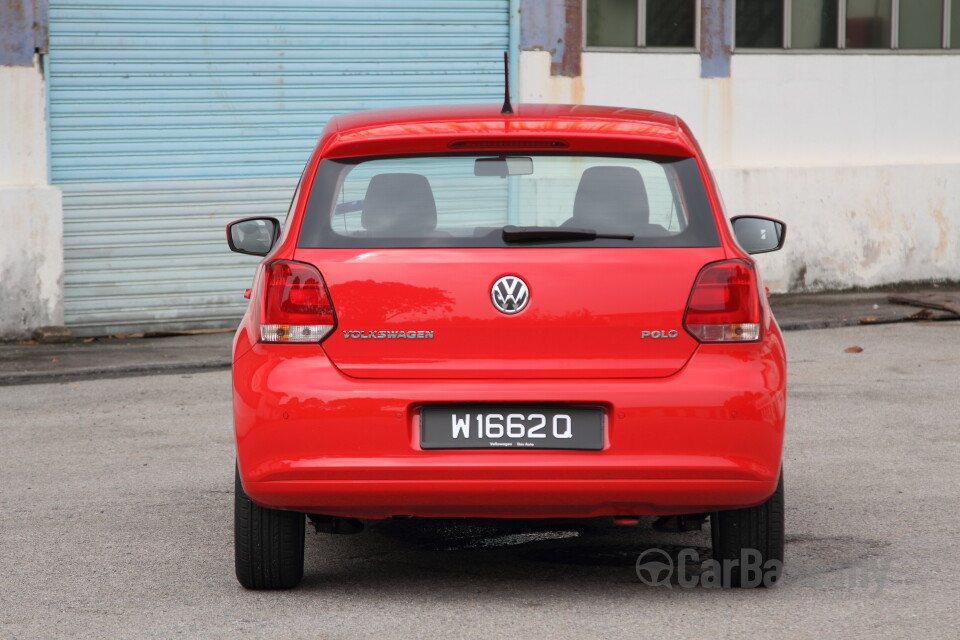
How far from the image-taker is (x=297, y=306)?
4551 mm

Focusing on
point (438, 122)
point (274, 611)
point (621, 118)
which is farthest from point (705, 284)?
point (274, 611)

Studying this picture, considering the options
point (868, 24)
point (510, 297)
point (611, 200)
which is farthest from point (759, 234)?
point (868, 24)

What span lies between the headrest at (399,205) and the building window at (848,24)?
39.6ft

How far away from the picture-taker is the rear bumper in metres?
4.43

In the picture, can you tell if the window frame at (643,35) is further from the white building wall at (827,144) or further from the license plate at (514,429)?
the license plate at (514,429)

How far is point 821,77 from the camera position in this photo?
16281 millimetres

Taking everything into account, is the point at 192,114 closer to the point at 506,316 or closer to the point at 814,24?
the point at 814,24

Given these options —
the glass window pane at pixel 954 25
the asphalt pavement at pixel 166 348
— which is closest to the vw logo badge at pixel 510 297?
the asphalt pavement at pixel 166 348

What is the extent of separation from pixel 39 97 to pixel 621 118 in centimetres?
945

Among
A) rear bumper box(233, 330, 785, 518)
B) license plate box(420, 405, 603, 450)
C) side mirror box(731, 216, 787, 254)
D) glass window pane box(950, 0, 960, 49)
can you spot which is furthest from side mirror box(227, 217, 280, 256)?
glass window pane box(950, 0, 960, 49)

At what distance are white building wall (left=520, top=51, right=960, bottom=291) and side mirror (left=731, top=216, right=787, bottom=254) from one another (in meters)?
9.74

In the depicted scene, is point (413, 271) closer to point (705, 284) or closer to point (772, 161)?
point (705, 284)

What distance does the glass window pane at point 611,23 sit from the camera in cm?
1559

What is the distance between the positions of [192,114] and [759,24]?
6.45 metres
